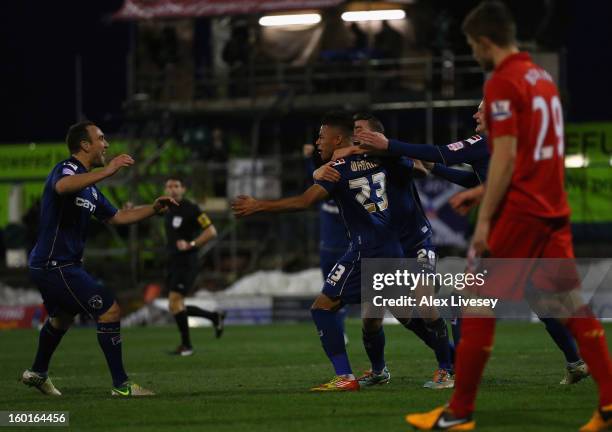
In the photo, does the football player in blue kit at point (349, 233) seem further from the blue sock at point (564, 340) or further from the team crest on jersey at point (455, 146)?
the blue sock at point (564, 340)

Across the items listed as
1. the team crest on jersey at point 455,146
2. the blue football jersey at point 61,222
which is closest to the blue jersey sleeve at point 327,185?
the team crest on jersey at point 455,146

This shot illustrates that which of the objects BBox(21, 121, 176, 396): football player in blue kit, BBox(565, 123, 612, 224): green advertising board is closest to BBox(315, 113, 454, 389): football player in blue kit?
BBox(21, 121, 176, 396): football player in blue kit

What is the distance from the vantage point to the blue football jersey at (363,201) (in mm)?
10289

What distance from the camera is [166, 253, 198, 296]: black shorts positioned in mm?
17062

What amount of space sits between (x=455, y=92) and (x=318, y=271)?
22.6 feet

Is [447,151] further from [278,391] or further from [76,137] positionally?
[76,137]

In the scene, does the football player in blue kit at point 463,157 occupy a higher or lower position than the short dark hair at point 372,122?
lower

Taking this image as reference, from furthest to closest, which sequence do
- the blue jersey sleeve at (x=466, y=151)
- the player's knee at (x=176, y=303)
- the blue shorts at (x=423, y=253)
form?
the player's knee at (x=176, y=303), the blue shorts at (x=423, y=253), the blue jersey sleeve at (x=466, y=151)

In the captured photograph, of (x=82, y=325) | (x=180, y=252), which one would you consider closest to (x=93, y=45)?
(x=82, y=325)

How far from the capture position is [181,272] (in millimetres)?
17156

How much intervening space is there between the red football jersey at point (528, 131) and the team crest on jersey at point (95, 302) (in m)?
4.36

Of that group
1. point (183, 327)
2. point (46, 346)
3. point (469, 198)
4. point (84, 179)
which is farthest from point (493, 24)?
point (183, 327)

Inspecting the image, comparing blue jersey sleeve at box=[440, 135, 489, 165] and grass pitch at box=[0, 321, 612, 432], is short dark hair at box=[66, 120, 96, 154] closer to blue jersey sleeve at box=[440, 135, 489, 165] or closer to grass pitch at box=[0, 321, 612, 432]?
grass pitch at box=[0, 321, 612, 432]

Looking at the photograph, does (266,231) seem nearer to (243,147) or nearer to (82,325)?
(243,147)
